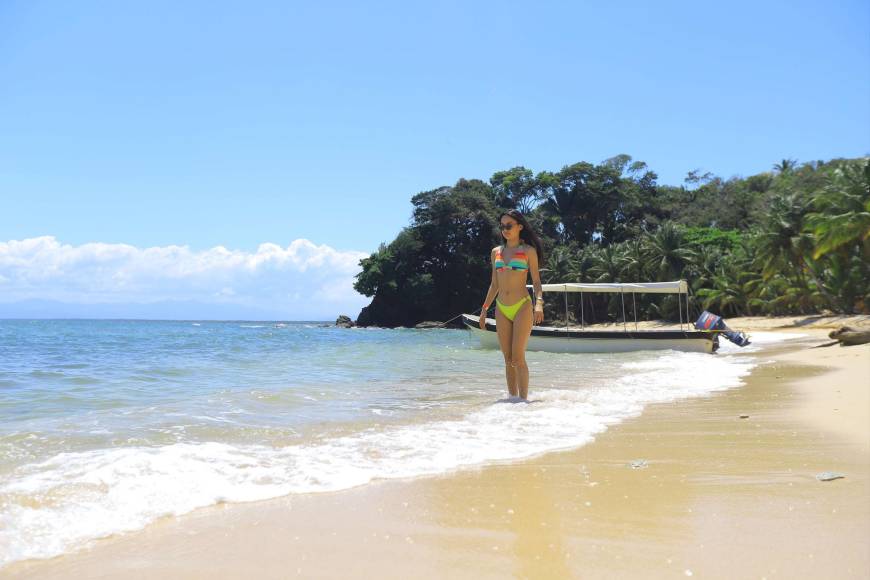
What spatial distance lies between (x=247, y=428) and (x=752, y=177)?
6699 cm

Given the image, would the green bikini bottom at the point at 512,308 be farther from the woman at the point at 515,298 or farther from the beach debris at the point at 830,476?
the beach debris at the point at 830,476

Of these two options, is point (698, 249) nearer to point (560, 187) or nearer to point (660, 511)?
point (560, 187)

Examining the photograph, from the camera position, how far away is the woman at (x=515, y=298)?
260 inches

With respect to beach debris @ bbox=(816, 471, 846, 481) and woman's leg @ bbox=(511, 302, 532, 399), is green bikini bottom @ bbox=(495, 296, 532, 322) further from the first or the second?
beach debris @ bbox=(816, 471, 846, 481)

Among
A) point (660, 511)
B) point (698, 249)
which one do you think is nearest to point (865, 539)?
point (660, 511)

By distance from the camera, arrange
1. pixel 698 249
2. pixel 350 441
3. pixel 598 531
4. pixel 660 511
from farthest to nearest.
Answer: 1. pixel 698 249
2. pixel 350 441
3. pixel 660 511
4. pixel 598 531

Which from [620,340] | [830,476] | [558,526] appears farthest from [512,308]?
[620,340]

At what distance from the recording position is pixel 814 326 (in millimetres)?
30656

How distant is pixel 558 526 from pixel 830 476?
1.61m

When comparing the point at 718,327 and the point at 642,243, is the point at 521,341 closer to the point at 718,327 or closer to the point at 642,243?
the point at 718,327

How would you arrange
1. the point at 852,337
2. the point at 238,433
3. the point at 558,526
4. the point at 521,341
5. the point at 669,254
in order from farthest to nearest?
the point at 669,254 → the point at 852,337 → the point at 521,341 → the point at 238,433 → the point at 558,526

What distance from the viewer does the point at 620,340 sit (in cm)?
2061

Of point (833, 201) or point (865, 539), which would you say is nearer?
point (865, 539)

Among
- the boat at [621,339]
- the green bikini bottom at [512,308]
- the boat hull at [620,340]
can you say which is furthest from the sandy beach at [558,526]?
the boat hull at [620,340]
